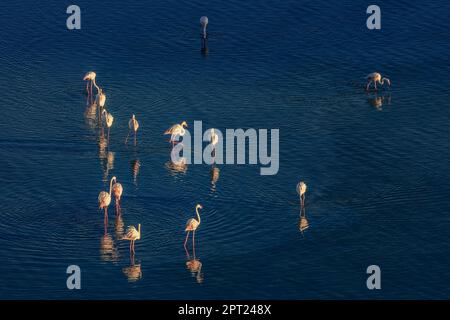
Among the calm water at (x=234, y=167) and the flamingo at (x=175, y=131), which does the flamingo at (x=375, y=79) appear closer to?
the calm water at (x=234, y=167)

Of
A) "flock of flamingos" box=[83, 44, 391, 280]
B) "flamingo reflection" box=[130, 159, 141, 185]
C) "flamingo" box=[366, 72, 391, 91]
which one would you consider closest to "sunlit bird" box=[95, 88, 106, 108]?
"flock of flamingos" box=[83, 44, 391, 280]

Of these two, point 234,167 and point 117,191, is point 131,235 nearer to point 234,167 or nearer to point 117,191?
point 117,191

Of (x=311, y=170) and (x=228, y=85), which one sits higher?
(x=228, y=85)

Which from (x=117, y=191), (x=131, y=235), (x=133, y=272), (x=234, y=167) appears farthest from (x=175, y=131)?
(x=133, y=272)

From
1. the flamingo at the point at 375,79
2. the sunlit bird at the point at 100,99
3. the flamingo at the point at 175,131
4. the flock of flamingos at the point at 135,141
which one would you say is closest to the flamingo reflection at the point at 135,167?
the flock of flamingos at the point at 135,141

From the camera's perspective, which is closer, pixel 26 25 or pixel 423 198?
pixel 423 198
